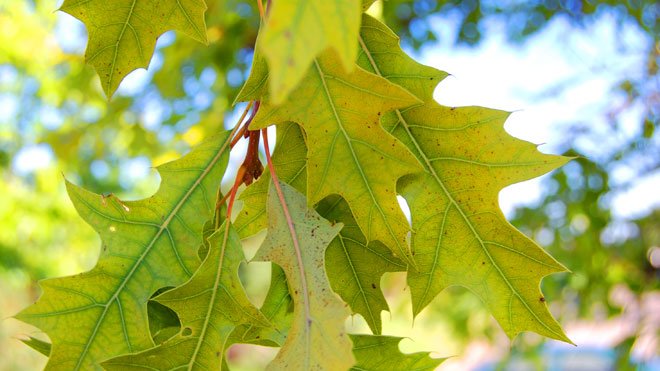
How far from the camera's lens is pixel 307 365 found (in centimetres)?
69

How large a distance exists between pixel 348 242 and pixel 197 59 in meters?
1.45

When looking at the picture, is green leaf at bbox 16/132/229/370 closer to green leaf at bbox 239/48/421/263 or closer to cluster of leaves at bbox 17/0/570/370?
cluster of leaves at bbox 17/0/570/370

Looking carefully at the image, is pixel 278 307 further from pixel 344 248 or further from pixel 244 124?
pixel 244 124

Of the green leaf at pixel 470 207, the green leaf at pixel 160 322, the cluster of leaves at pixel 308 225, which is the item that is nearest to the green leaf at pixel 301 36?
the cluster of leaves at pixel 308 225

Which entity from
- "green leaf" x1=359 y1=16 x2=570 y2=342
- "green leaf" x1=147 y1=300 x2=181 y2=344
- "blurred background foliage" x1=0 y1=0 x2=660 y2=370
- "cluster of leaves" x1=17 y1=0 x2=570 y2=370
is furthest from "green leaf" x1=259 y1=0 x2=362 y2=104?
"blurred background foliage" x1=0 y1=0 x2=660 y2=370

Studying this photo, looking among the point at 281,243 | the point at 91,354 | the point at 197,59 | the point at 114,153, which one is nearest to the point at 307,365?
the point at 281,243

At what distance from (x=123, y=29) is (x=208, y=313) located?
0.40m

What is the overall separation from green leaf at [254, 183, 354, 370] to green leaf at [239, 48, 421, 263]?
3 centimetres

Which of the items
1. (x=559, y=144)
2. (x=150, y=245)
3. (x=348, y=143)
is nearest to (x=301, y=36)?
(x=348, y=143)

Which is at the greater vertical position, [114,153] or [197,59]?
[114,153]

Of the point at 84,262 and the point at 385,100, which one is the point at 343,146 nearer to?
the point at 385,100

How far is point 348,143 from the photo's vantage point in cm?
77

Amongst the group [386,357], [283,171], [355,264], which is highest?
[283,171]

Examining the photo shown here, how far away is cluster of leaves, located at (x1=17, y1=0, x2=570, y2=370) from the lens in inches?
29.7
